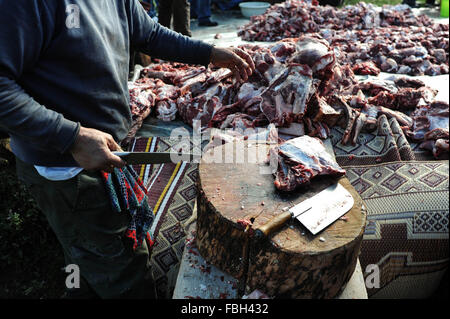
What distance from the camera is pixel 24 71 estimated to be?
1522 millimetres

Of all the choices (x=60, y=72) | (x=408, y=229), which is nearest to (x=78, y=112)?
(x=60, y=72)

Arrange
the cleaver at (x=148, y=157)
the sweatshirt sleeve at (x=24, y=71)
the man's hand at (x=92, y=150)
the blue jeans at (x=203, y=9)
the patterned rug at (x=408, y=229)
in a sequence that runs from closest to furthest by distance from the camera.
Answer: the sweatshirt sleeve at (x=24, y=71)
the man's hand at (x=92, y=150)
the cleaver at (x=148, y=157)
the patterned rug at (x=408, y=229)
the blue jeans at (x=203, y=9)

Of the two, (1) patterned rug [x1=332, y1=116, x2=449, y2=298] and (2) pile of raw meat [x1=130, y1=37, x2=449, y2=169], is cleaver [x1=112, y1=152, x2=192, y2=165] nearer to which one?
(2) pile of raw meat [x1=130, y1=37, x2=449, y2=169]

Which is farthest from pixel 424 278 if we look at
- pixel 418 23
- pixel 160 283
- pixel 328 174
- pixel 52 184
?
pixel 418 23

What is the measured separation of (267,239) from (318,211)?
334mm

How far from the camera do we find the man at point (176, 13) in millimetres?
6183

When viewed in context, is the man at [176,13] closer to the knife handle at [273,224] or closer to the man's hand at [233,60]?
the man's hand at [233,60]

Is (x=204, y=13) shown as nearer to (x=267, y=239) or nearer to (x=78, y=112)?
(x=78, y=112)

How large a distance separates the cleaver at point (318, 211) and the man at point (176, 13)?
5.40 metres

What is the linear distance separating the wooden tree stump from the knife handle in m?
0.05

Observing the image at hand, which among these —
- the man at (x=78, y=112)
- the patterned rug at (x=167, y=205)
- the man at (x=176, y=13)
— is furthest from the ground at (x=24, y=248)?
the man at (x=176, y=13)

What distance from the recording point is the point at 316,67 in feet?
10.7

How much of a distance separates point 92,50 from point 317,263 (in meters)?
1.52

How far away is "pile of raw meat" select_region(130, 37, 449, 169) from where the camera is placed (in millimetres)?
3217
